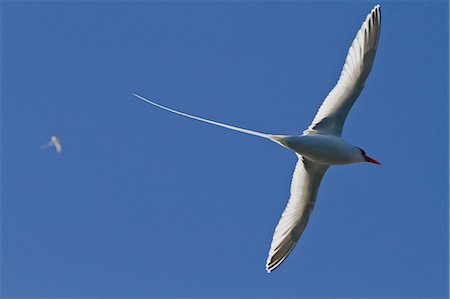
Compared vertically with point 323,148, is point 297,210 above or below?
below

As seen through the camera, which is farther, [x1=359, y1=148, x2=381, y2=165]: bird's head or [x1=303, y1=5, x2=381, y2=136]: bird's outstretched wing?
[x1=359, y1=148, x2=381, y2=165]: bird's head

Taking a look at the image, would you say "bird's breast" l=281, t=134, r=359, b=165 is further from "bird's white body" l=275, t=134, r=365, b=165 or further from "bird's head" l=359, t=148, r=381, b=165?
"bird's head" l=359, t=148, r=381, b=165

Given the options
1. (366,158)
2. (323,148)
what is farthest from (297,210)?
(323,148)

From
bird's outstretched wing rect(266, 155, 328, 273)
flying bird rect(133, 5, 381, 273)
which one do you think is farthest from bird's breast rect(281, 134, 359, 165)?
bird's outstretched wing rect(266, 155, 328, 273)

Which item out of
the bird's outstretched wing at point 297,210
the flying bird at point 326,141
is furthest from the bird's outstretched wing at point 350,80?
the bird's outstretched wing at point 297,210

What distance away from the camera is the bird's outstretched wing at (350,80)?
497 inches

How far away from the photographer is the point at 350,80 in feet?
42.0

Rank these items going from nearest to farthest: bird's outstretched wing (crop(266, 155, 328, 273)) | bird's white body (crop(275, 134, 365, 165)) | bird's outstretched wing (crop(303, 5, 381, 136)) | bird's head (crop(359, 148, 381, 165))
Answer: bird's white body (crop(275, 134, 365, 165)) → bird's outstretched wing (crop(303, 5, 381, 136)) → bird's head (crop(359, 148, 381, 165)) → bird's outstretched wing (crop(266, 155, 328, 273))

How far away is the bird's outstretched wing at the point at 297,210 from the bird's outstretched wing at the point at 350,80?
0.84 metres

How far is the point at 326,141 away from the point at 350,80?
0.98 m

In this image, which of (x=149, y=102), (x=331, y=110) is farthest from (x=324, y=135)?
(x=149, y=102)

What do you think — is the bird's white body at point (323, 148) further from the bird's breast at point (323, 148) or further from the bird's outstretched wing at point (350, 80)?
the bird's outstretched wing at point (350, 80)

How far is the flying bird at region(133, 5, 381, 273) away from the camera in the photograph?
41.0 feet

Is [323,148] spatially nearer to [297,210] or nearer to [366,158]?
[366,158]
